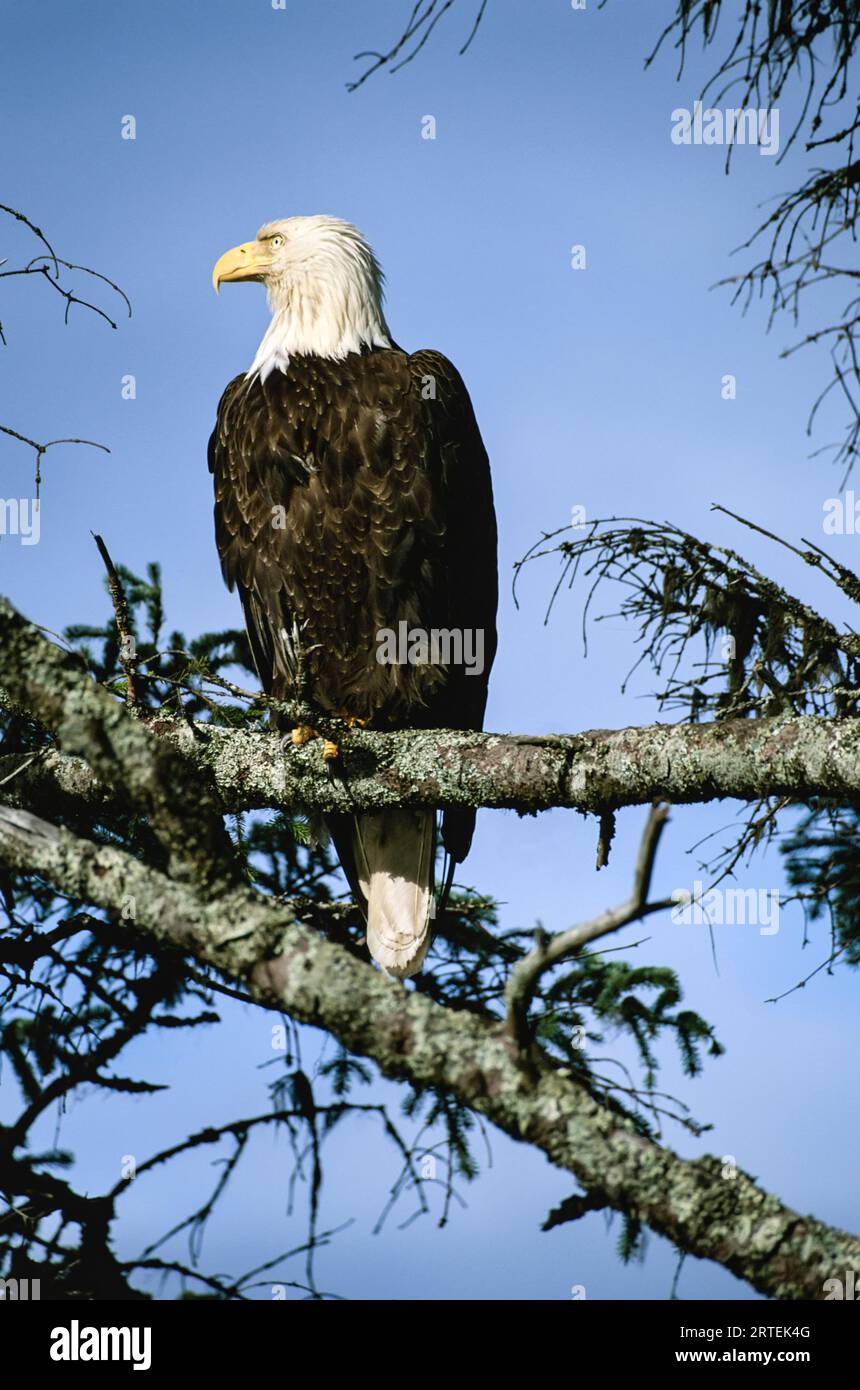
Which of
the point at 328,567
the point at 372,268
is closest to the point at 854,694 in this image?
the point at 328,567

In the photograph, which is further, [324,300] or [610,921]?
[324,300]

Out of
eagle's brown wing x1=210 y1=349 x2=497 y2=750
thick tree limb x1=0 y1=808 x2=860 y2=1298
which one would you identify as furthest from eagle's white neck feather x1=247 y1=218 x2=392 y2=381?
thick tree limb x1=0 y1=808 x2=860 y2=1298

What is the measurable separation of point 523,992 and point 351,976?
1.15 ft

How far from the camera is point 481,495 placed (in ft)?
15.7

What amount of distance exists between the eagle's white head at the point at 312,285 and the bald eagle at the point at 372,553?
56mm

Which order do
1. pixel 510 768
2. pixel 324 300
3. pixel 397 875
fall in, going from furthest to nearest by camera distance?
pixel 324 300 < pixel 397 875 < pixel 510 768

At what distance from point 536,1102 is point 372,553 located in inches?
102

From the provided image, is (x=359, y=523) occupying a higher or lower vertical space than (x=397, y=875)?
higher

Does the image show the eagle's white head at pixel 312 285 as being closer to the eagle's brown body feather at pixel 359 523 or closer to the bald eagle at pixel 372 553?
the bald eagle at pixel 372 553

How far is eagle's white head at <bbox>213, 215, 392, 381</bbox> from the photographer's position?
16.6 feet

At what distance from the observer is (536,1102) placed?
211cm

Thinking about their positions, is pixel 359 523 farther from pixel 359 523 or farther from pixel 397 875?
pixel 397 875

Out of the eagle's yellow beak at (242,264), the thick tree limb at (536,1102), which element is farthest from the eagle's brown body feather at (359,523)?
the thick tree limb at (536,1102)

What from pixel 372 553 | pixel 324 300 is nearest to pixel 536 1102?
pixel 372 553
